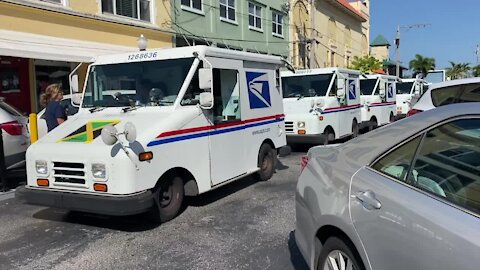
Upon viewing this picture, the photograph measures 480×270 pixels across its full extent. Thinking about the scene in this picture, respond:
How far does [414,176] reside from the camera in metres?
2.72

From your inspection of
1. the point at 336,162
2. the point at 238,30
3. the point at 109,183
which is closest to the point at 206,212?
the point at 109,183

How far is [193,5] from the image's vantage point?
65.3 ft

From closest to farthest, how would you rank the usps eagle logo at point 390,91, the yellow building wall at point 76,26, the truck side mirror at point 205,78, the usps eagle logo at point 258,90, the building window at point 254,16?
the truck side mirror at point 205,78 → the usps eagle logo at point 258,90 → the yellow building wall at point 76,26 → the usps eagle logo at point 390,91 → the building window at point 254,16

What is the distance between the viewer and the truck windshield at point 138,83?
6246mm

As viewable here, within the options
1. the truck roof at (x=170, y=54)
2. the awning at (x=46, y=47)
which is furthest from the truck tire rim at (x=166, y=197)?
the awning at (x=46, y=47)

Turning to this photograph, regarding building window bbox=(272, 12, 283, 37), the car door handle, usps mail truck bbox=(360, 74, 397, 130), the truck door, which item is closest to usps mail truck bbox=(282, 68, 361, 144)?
usps mail truck bbox=(360, 74, 397, 130)

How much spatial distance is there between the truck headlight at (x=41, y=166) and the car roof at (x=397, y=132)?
3660mm

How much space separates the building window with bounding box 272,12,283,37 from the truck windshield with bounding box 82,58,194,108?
72.6 ft

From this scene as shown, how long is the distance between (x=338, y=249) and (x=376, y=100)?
14255mm

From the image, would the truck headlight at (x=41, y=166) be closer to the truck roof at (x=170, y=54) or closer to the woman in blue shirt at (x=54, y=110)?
the truck roof at (x=170, y=54)

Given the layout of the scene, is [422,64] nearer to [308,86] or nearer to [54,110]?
[308,86]

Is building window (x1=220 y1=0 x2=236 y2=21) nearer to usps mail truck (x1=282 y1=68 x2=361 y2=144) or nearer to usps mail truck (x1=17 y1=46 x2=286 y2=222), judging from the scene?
usps mail truck (x1=282 y1=68 x2=361 y2=144)

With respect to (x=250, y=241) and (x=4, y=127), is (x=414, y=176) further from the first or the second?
(x=4, y=127)

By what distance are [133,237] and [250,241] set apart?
136 cm
